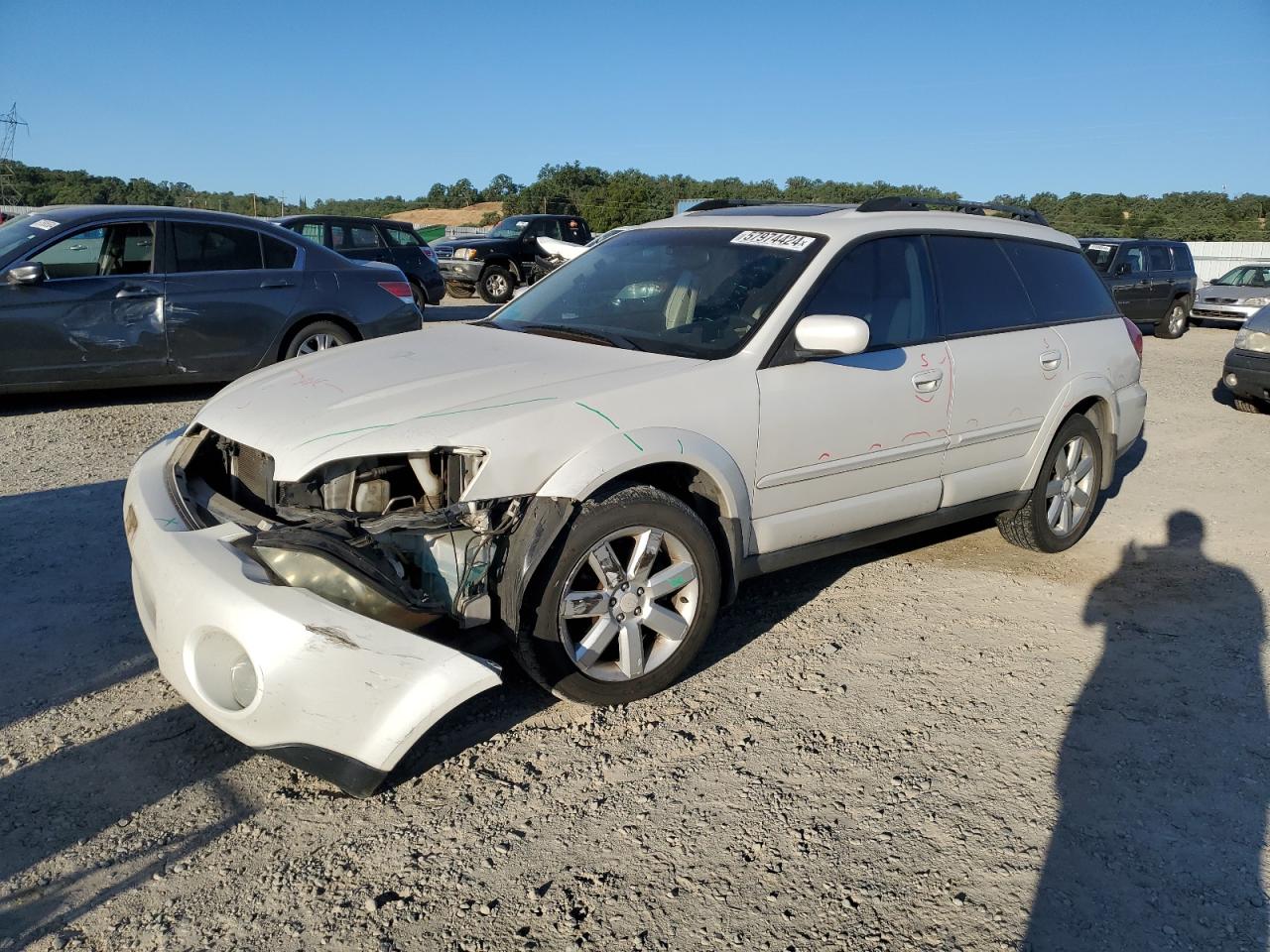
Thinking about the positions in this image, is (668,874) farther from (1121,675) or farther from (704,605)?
(1121,675)

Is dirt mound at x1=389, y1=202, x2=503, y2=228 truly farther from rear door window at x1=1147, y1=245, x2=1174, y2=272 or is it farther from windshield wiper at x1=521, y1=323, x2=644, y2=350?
windshield wiper at x1=521, y1=323, x2=644, y2=350

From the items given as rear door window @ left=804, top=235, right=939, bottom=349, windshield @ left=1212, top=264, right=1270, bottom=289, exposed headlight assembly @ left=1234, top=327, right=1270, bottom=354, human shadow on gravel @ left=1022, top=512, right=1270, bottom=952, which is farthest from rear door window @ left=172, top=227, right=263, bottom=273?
windshield @ left=1212, top=264, right=1270, bottom=289

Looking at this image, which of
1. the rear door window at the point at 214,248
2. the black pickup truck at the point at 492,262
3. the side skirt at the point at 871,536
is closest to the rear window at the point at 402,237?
the black pickup truck at the point at 492,262

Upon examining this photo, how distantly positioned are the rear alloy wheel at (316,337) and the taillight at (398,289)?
1.85 feet

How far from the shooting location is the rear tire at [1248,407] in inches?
416

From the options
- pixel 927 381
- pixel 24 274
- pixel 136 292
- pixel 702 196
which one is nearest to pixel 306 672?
pixel 927 381

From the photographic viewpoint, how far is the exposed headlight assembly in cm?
995

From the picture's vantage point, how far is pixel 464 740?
3367 mm

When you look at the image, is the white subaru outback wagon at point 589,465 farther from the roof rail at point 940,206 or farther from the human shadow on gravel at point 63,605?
the human shadow on gravel at point 63,605

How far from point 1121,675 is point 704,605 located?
69.8 inches

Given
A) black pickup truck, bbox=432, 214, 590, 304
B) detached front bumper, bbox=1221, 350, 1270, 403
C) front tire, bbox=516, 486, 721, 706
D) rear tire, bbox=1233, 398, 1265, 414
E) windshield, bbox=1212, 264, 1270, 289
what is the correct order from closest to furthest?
front tire, bbox=516, 486, 721, 706 < detached front bumper, bbox=1221, 350, 1270, 403 < rear tire, bbox=1233, 398, 1265, 414 < black pickup truck, bbox=432, 214, 590, 304 < windshield, bbox=1212, 264, 1270, 289

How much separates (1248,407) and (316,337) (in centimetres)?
929

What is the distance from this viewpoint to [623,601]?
11.4ft

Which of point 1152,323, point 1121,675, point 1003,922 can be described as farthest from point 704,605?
point 1152,323
